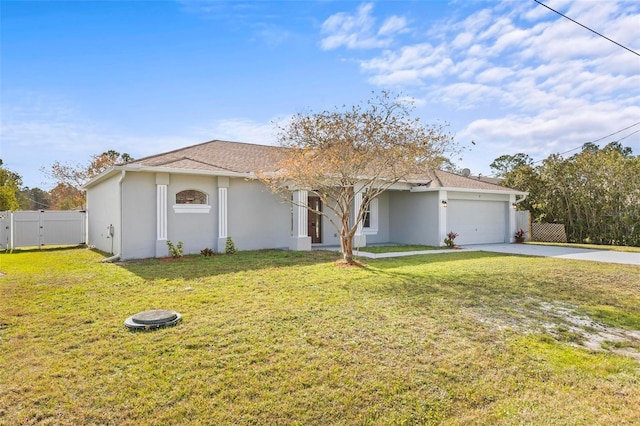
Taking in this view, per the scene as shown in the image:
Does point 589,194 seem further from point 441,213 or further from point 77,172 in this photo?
point 77,172

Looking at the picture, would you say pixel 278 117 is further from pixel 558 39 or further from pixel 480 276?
pixel 558 39

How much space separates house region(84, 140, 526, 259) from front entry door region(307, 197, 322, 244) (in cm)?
4

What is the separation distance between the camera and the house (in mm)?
11453

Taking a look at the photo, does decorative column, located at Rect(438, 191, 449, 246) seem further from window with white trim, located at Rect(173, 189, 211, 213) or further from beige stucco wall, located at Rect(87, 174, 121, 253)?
beige stucco wall, located at Rect(87, 174, 121, 253)

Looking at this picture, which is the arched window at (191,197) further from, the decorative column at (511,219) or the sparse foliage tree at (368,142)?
the decorative column at (511,219)

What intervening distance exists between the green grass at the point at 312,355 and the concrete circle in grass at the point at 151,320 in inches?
6.7

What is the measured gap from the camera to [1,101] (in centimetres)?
1001

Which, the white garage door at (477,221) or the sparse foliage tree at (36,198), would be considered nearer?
the white garage door at (477,221)

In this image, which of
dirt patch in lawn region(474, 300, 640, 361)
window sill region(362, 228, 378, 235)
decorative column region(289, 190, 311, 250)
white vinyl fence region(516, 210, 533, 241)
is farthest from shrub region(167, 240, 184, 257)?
white vinyl fence region(516, 210, 533, 241)

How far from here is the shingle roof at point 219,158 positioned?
39.7 feet

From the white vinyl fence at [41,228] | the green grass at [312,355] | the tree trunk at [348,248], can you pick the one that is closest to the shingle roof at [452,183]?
the tree trunk at [348,248]

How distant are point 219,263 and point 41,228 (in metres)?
10.4

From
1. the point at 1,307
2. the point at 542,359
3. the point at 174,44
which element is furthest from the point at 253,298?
the point at 174,44

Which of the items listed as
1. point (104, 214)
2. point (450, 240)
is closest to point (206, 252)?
point (104, 214)
